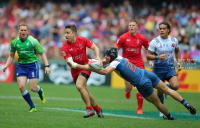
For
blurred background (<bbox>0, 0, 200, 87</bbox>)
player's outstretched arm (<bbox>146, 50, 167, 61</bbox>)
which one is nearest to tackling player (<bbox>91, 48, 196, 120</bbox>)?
player's outstretched arm (<bbox>146, 50, 167, 61</bbox>)

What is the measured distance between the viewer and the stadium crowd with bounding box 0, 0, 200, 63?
22.1m

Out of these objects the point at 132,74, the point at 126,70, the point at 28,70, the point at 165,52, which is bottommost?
the point at 28,70

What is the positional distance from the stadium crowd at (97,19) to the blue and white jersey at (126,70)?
13.0 meters

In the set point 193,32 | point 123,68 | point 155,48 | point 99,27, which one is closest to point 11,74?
point 99,27

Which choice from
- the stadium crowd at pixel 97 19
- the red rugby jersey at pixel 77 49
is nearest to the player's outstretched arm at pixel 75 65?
the red rugby jersey at pixel 77 49

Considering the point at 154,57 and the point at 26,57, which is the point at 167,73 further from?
the point at 26,57

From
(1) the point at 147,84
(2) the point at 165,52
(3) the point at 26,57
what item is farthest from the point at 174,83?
(3) the point at 26,57

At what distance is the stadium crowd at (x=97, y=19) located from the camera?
22.1 metres

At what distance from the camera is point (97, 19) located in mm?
25406

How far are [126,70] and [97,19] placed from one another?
18.3 m

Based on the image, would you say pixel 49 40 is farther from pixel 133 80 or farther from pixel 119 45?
pixel 133 80

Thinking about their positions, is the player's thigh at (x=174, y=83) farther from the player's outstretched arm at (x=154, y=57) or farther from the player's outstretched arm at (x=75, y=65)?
the player's outstretched arm at (x=75, y=65)

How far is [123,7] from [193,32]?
639 cm

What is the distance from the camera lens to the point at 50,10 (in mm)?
27438
